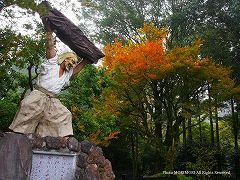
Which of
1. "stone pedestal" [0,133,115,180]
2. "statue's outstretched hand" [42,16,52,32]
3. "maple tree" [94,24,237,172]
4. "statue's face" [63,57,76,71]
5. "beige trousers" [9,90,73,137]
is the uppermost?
"maple tree" [94,24,237,172]

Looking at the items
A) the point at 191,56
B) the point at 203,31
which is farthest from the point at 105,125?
the point at 203,31

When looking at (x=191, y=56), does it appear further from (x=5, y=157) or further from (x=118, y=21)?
(x=5, y=157)

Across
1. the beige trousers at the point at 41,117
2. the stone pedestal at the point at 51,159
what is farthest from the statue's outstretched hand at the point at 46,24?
the stone pedestal at the point at 51,159

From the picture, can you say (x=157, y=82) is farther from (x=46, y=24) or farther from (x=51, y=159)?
(x=51, y=159)

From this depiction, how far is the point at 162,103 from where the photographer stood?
17156 mm

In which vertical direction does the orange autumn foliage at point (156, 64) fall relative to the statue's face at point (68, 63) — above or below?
above

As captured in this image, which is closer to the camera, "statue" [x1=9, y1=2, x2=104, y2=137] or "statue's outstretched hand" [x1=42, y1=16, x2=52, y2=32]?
"statue" [x1=9, y1=2, x2=104, y2=137]

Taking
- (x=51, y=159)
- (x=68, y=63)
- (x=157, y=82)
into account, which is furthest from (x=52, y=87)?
(x=157, y=82)

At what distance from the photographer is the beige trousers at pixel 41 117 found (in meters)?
5.55

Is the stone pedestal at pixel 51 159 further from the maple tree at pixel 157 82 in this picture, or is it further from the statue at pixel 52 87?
the maple tree at pixel 157 82

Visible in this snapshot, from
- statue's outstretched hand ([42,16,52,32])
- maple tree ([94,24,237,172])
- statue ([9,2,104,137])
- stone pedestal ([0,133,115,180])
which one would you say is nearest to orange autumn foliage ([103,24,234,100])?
maple tree ([94,24,237,172])

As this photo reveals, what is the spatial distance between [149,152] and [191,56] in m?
8.82

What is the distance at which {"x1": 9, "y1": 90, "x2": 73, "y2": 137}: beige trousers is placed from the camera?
555 cm

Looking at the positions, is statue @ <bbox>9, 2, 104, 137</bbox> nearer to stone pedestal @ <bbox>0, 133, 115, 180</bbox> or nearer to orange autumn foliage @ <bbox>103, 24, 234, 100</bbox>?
stone pedestal @ <bbox>0, 133, 115, 180</bbox>
